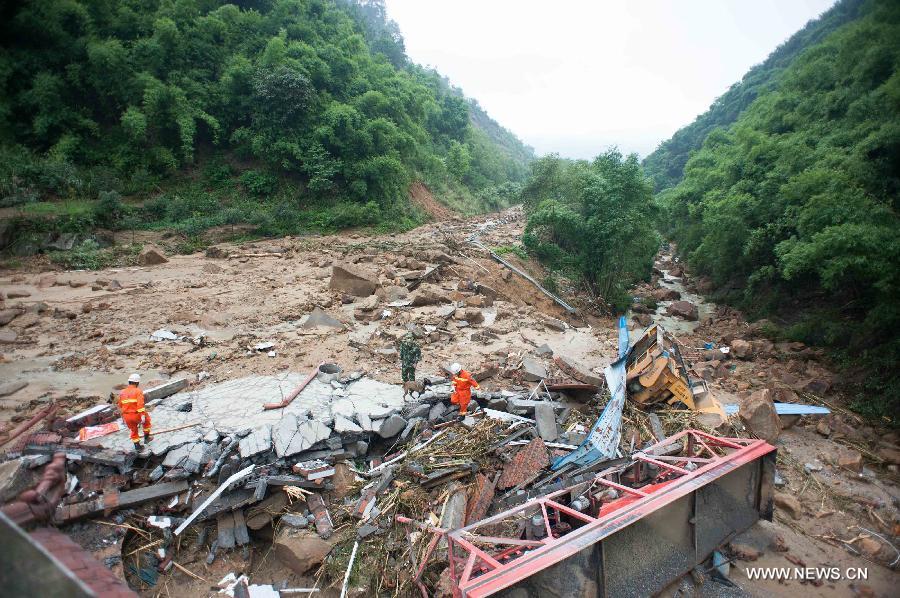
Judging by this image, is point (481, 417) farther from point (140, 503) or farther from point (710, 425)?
point (140, 503)

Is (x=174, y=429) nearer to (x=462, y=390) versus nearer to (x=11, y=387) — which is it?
(x=11, y=387)

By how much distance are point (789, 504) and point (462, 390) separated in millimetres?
4654

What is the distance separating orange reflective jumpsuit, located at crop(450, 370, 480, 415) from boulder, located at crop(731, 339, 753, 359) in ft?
30.1

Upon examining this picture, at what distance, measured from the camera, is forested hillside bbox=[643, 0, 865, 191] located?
1642 inches

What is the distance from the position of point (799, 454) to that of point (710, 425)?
1945 mm

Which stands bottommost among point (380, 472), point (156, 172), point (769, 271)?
point (380, 472)

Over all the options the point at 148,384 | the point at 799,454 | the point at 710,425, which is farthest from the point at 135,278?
the point at 799,454

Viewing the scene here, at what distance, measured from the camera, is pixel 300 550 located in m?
4.27

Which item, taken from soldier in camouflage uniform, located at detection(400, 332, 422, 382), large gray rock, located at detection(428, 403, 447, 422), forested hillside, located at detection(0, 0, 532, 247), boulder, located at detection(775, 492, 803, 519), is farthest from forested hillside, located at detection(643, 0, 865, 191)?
large gray rock, located at detection(428, 403, 447, 422)

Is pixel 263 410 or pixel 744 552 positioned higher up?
pixel 263 410

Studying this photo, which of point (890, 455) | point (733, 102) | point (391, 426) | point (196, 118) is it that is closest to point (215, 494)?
point (391, 426)

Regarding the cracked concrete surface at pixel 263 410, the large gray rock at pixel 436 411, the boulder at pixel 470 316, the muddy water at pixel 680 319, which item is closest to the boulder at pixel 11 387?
the cracked concrete surface at pixel 263 410

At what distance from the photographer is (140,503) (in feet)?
14.8
